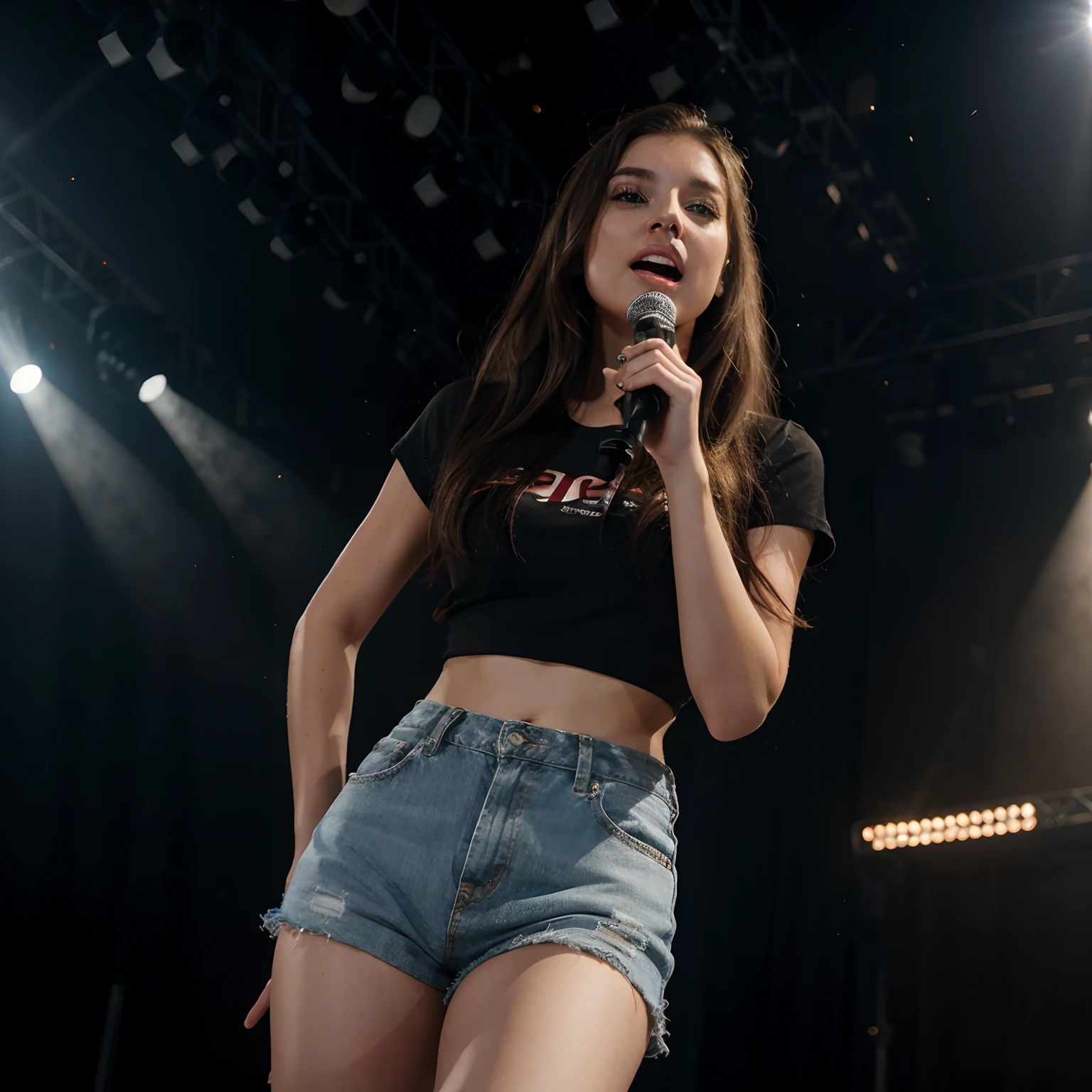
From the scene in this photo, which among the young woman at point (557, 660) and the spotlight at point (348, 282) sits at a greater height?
the spotlight at point (348, 282)

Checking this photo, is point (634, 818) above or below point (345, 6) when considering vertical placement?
below

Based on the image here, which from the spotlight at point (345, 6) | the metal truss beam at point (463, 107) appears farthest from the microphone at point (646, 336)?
the metal truss beam at point (463, 107)

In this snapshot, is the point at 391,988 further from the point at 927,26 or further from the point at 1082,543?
the point at 1082,543

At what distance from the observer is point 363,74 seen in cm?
438

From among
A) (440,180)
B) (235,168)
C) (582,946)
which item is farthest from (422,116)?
(582,946)

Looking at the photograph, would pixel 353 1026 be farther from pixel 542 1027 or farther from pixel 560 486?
pixel 560 486

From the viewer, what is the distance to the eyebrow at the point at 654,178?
1.53m

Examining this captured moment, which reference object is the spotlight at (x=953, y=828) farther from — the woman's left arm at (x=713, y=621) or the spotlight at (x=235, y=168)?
the woman's left arm at (x=713, y=621)

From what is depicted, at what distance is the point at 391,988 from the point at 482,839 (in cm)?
16

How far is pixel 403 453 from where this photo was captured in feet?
4.96

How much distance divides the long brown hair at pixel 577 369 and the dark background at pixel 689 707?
2.78m

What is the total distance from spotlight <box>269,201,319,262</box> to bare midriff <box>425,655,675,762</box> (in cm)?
413

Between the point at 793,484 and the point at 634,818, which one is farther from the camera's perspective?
the point at 793,484

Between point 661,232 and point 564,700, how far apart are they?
612 mm
